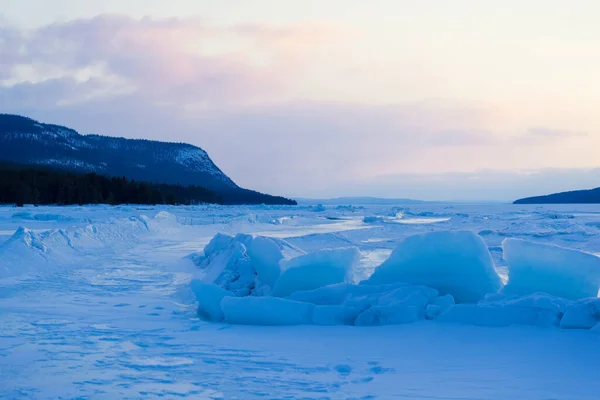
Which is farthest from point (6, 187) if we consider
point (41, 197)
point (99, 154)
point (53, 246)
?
point (99, 154)

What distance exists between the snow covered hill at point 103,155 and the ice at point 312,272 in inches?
3801

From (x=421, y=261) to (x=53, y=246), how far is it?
308 inches

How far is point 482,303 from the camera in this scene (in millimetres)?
4699

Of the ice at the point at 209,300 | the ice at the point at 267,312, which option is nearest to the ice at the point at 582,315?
the ice at the point at 267,312

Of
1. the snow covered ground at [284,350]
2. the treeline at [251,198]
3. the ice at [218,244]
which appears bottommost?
the snow covered ground at [284,350]

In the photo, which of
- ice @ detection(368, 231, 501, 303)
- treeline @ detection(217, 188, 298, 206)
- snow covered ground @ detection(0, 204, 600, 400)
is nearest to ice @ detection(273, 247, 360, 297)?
snow covered ground @ detection(0, 204, 600, 400)

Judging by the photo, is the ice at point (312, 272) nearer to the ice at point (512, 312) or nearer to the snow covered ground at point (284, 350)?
the snow covered ground at point (284, 350)

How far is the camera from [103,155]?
366 ft

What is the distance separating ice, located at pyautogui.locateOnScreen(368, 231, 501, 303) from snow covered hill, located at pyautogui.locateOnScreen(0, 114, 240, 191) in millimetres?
97318

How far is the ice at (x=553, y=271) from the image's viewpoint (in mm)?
5012

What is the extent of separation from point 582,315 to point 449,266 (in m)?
1.34

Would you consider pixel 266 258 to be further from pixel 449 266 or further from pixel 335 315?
pixel 449 266

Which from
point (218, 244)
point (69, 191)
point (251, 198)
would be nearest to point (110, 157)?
point (251, 198)

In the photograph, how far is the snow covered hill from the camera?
10119 centimetres
